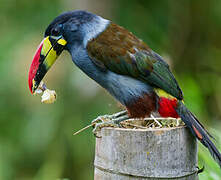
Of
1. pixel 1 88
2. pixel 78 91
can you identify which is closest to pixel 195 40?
pixel 78 91

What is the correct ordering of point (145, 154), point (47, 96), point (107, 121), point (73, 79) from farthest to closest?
1. point (73, 79)
2. point (47, 96)
3. point (107, 121)
4. point (145, 154)

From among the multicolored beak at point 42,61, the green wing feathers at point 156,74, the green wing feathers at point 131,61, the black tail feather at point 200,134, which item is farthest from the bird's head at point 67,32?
the black tail feather at point 200,134

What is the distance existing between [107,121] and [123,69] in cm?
40

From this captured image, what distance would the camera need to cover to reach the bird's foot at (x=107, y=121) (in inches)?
81.1

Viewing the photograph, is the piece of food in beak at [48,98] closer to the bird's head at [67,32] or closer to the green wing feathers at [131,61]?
the bird's head at [67,32]

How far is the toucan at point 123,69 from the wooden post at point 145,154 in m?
0.50

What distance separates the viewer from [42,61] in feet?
8.09

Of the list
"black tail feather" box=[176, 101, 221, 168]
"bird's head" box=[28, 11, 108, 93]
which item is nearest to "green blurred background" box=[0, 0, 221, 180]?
"bird's head" box=[28, 11, 108, 93]

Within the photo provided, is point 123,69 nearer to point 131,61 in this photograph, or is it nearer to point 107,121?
point 131,61

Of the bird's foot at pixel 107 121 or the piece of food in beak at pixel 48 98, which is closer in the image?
the bird's foot at pixel 107 121

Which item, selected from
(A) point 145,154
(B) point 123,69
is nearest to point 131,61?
(B) point 123,69

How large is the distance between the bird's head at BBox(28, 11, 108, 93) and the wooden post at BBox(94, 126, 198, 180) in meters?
0.81

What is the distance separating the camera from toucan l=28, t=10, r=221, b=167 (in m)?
2.46

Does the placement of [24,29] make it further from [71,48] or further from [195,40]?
[71,48]
